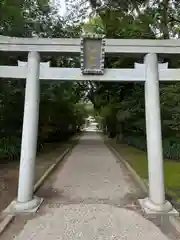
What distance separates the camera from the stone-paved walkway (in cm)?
451

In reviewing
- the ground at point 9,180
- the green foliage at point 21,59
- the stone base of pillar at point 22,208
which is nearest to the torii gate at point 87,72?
the stone base of pillar at point 22,208

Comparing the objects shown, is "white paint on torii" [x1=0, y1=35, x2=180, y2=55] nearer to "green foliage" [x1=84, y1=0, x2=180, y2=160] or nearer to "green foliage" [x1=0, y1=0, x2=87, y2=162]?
"green foliage" [x1=0, y1=0, x2=87, y2=162]

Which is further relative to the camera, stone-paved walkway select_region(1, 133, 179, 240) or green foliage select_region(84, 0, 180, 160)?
green foliage select_region(84, 0, 180, 160)

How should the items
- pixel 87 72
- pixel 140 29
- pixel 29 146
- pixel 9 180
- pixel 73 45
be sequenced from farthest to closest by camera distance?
pixel 140 29
pixel 9 180
pixel 73 45
pixel 87 72
pixel 29 146

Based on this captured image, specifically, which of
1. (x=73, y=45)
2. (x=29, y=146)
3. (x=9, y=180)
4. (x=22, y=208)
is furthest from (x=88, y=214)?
(x=9, y=180)

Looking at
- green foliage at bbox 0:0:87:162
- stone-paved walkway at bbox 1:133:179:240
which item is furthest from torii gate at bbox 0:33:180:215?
green foliage at bbox 0:0:87:162

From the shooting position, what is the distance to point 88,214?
5418 millimetres

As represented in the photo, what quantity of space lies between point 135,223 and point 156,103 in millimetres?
2559

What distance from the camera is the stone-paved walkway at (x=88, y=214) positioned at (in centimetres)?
451

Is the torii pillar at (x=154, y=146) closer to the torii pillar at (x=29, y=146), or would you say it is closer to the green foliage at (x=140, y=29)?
the torii pillar at (x=29, y=146)

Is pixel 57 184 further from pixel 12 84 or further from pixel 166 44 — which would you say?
pixel 12 84

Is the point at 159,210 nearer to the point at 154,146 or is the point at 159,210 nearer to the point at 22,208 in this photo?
the point at 154,146

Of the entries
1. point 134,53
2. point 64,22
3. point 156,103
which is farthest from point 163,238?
point 64,22

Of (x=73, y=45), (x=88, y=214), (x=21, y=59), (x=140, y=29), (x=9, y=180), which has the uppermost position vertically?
(x=140, y=29)
